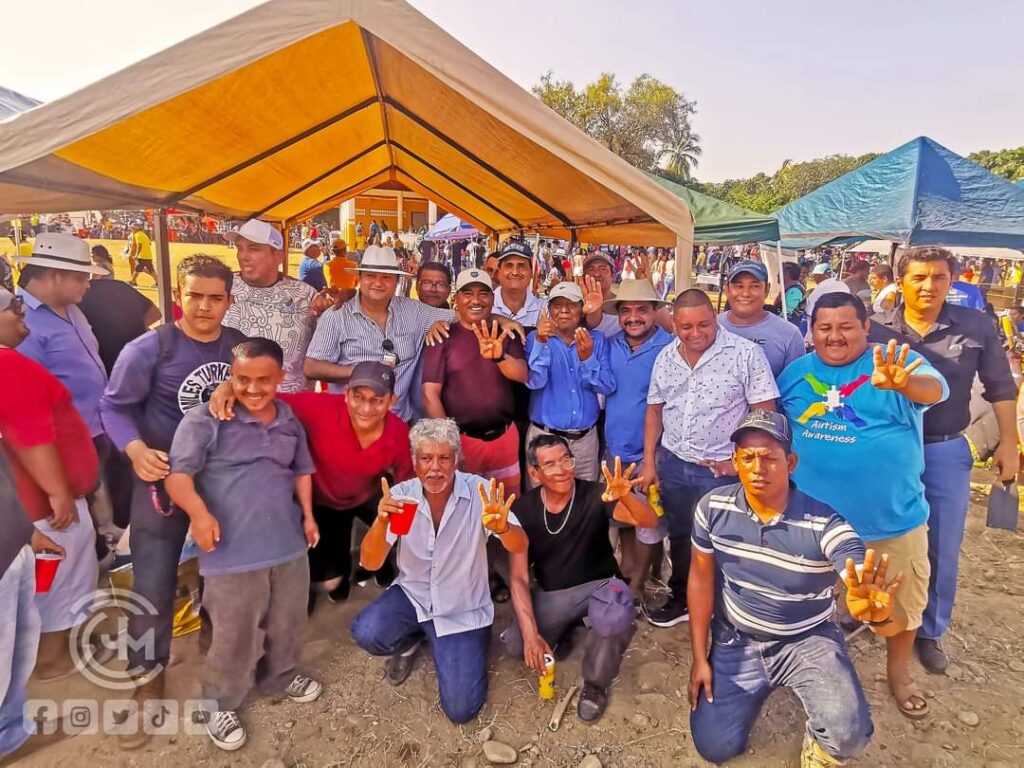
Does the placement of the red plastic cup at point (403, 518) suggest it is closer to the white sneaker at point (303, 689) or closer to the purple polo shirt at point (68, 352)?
the white sneaker at point (303, 689)

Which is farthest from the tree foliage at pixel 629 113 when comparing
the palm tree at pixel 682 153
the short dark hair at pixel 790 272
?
the short dark hair at pixel 790 272

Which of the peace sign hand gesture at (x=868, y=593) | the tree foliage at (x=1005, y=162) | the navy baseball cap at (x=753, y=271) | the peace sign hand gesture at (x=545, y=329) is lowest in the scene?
the peace sign hand gesture at (x=868, y=593)

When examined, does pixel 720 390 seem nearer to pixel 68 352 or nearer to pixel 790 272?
pixel 68 352

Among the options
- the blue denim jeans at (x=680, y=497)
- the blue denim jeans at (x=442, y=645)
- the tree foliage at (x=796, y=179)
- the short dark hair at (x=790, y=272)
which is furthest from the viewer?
the tree foliage at (x=796, y=179)

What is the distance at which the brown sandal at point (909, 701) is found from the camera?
2.64m

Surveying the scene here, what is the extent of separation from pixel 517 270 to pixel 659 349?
4.09ft

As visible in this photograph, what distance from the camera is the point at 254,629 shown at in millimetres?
2512

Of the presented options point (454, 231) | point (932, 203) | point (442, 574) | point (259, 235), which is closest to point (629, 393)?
point (442, 574)

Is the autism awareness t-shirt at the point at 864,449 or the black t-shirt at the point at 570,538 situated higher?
the autism awareness t-shirt at the point at 864,449

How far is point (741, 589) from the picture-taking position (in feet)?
7.89

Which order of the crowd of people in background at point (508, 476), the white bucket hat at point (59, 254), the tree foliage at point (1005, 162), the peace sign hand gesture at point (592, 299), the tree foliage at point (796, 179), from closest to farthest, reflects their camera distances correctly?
the crowd of people in background at point (508, 476) → the white bucket hat at point (59, 254) → the peace sign hand gesture at point (592, 299) → the tree foliage at point (1005, 162) → the tree foliage at point (796, 179)

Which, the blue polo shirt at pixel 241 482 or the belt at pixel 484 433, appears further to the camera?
the belt at pixel 484 433

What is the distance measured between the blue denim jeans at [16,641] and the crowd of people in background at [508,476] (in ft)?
0.04

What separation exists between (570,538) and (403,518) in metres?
0.94
